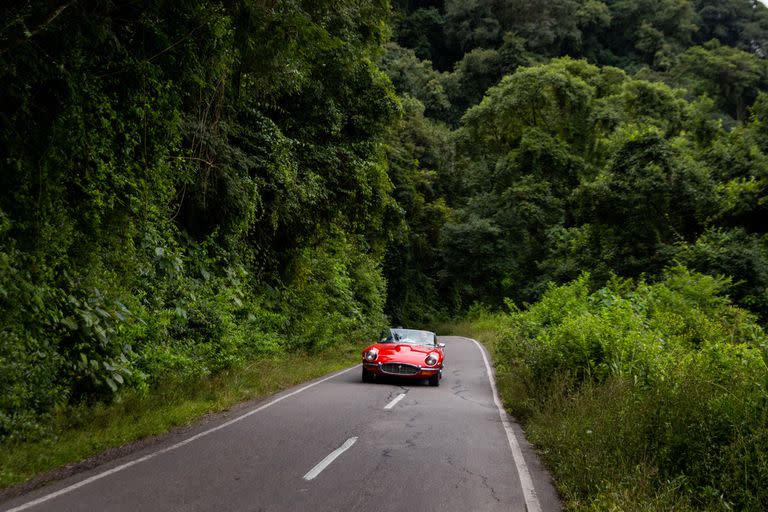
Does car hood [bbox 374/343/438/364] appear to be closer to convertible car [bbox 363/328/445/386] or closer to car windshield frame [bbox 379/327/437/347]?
convertible car [bbox 363/328/445/386]

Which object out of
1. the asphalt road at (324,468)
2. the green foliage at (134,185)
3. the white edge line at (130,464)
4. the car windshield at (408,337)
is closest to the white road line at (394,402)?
the asphalt road at (324,468)

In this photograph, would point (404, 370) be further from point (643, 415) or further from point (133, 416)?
point (643, 415)

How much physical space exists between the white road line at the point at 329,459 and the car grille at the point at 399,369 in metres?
6.08

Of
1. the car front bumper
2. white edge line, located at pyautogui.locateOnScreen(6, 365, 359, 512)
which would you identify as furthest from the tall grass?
white edge line, located at pyautogui.locateOnScreen(6, 365, 359, 512)

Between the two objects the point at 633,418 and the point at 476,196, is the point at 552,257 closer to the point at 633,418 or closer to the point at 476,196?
the point at 476,196

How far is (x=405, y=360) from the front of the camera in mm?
14273

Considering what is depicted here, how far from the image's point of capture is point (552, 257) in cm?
3819

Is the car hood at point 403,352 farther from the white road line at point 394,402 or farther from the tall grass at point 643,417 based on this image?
the tall grass at point 643,417

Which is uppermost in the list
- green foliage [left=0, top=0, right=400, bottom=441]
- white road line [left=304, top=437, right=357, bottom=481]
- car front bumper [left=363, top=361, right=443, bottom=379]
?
green foliage [left=0, top=0, right=400, bottom=441]

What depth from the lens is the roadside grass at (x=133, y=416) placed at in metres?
6.15

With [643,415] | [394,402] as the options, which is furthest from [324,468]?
[394,402]

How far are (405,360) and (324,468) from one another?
781cm

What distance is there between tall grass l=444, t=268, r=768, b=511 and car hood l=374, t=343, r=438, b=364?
10.3 feet

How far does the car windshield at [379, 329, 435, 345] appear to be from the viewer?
15.6 meters
